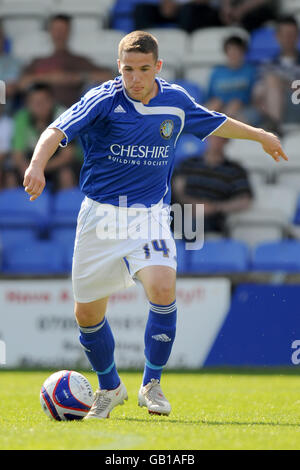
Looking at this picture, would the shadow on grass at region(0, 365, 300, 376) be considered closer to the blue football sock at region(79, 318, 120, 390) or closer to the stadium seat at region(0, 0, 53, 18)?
the blue football sock at region(79, 318, 120, 390)

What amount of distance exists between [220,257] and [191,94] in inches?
113

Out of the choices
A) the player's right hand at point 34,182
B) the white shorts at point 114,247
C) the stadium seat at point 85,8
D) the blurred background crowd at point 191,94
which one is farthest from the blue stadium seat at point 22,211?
the player's right hand at point 34,182

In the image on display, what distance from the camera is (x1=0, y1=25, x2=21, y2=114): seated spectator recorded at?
12.1 metres

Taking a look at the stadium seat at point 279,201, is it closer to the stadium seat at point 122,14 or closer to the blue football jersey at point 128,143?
the stadium seat at point 122,14

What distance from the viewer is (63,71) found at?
12172 mm

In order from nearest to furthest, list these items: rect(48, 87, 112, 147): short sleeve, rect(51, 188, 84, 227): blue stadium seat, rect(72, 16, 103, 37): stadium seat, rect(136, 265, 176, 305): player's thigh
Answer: rect(48, 87, 112, 147): short sleeve, rect(136, 265, 176, 305): player's thigh, rect(51, 188, 84, 227): blue stadium seat, rect(72, 16, 103, 37): stadium seat

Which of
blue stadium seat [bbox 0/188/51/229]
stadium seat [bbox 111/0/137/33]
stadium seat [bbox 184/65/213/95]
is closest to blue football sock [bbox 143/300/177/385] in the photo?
blue stadium seat [bbox 0/188/51/229]

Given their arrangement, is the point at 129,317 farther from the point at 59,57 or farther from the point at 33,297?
the point at 59,57

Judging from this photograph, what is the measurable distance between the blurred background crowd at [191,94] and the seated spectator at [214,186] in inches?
0.5

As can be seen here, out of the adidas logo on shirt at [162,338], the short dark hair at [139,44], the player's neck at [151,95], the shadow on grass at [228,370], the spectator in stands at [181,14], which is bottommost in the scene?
the shadow on grass at [228,370]

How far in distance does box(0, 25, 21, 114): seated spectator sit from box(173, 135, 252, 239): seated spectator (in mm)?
2940

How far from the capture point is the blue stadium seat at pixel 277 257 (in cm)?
989

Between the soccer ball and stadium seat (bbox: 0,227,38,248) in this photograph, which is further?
stadium seat (bbox: 0,227,38,248)
